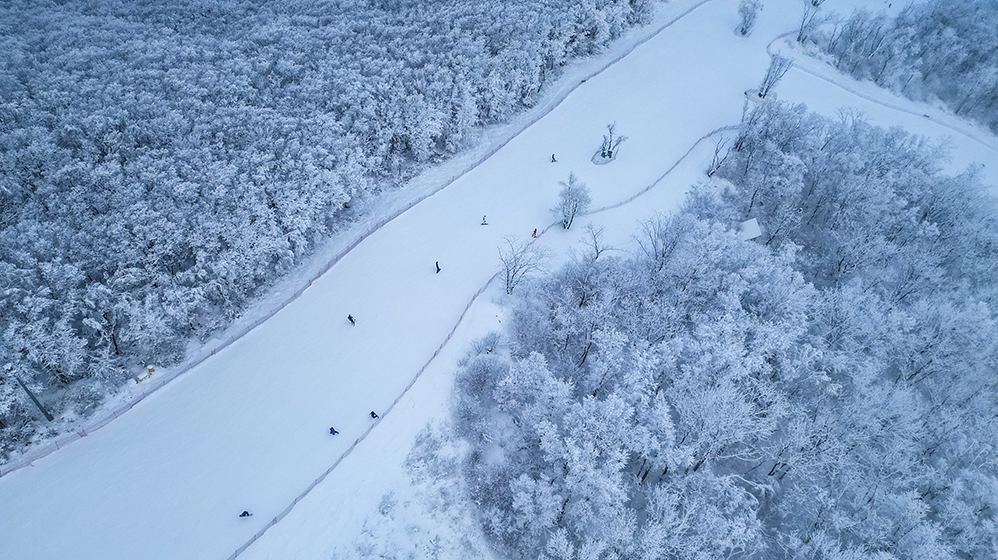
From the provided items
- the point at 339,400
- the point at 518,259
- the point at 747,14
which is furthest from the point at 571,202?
the point at 747,14

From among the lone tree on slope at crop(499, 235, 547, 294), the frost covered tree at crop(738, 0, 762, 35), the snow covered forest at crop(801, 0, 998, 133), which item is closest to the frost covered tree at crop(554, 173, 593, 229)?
the lone tree on slope at crop(499, 235, 547, 294)

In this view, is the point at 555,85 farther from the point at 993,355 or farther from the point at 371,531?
the point at 371,531

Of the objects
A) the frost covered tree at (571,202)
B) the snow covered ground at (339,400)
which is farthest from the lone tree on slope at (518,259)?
the frost covered tree at (571,202)

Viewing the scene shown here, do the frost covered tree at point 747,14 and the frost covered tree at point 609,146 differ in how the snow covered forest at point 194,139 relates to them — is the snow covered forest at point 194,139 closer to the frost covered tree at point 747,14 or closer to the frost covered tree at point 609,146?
the frost covered tree at point 609,146

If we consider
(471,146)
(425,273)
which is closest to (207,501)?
(425,273)

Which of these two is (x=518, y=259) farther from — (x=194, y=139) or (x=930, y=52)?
(x=930, y=52)

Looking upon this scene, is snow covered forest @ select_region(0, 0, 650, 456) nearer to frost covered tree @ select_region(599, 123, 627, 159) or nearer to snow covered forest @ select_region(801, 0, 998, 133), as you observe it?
frost covered tree @ select_region(599, 123, 627, 159)

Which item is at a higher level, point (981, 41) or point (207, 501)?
point (981, 41)
